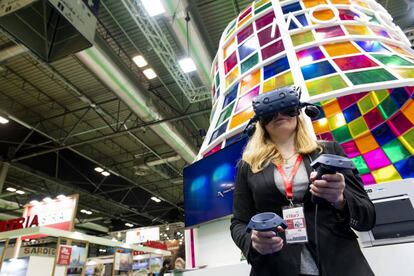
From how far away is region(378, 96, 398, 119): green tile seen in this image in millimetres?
2707

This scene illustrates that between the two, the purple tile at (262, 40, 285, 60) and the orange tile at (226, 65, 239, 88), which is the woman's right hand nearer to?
the purple tile at (262, 40, 285, 60)

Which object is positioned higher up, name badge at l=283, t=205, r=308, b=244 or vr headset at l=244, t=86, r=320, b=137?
vr headset at l=244, t=86, r=320, b=137

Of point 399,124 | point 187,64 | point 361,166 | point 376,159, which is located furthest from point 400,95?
point 187,64

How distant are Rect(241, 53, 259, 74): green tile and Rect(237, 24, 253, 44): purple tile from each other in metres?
0.46

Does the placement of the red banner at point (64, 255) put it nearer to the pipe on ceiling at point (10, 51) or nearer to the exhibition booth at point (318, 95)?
the pipe on ceiling at point (10, 51)

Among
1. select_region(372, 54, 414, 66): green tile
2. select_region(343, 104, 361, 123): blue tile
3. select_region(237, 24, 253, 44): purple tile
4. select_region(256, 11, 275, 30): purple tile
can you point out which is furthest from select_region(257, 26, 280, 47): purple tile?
select_region(343, 104, 361, 123): blue tile

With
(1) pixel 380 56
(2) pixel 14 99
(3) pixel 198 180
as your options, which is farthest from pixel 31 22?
(2) pixel 14 99

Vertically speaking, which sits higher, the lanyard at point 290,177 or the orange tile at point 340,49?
the orange tile at point 340,49

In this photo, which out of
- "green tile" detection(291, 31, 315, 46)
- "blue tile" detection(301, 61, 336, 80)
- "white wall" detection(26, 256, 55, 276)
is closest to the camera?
"blue tile" detection(301, 61, 336, 80)

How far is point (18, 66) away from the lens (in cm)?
838

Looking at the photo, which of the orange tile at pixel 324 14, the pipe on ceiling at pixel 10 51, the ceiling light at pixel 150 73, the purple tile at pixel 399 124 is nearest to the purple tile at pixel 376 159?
the purple tile at pixel 399 124

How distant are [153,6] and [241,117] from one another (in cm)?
304

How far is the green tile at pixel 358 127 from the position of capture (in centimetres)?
278

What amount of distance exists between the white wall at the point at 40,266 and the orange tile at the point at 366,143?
814 centimetres
